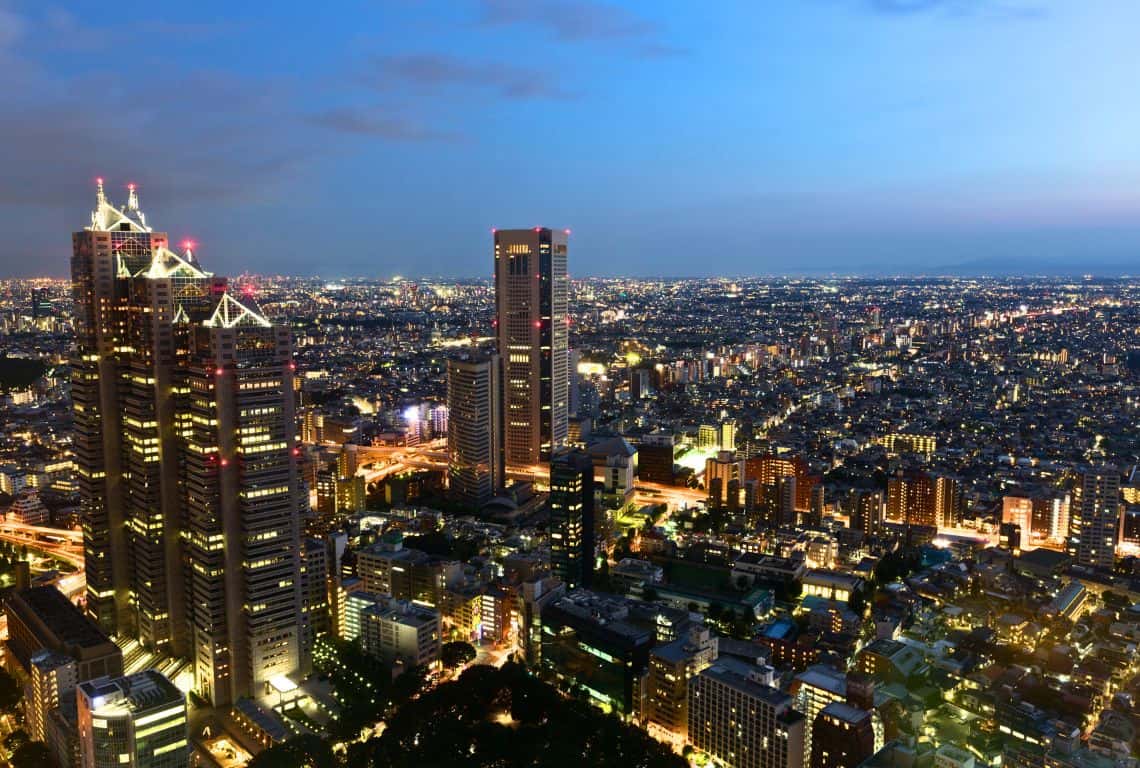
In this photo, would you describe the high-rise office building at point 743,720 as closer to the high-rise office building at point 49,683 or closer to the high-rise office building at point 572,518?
the high-rise office building at point 572,518

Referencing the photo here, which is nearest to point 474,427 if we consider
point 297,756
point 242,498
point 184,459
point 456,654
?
point 456,654

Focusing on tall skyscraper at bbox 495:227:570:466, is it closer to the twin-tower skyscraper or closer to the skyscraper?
the twin-tower skyscraper

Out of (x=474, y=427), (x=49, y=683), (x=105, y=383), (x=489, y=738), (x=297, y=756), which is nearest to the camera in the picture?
(x=297, y=756)

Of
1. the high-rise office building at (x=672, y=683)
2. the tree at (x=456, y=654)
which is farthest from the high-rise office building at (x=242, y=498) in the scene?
the high-rise office building at (x=672, y=683)

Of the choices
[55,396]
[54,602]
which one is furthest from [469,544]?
[55,396]

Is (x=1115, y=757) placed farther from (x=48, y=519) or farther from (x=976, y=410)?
(x=976, y=410)

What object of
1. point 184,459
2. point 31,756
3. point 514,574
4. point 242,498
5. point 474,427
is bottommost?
point 31,756

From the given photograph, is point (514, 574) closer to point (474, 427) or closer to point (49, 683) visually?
point (474, 427)
